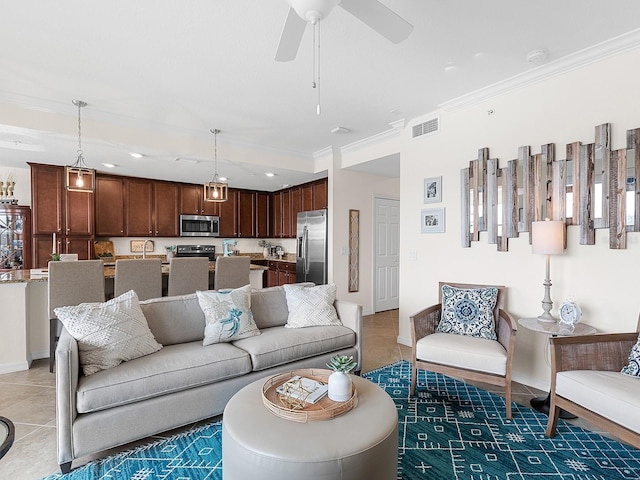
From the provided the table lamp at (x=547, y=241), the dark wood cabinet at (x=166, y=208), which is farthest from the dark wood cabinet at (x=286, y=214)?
the table lamp at (x=547, y=241)

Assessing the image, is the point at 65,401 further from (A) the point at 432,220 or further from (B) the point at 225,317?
(A) the point at 432,220

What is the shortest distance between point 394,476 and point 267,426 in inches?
24.9

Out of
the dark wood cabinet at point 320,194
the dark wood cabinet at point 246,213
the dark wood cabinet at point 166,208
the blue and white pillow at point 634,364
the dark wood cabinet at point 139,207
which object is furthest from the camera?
the dark wood cabinet at point 246,213

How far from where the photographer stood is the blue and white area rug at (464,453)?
1842 millimetres

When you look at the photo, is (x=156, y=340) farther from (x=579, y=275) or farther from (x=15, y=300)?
(x=579, y=275)

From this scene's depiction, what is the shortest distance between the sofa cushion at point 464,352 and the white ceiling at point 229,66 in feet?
7.49

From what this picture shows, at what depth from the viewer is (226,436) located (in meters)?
1.53

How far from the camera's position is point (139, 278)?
11.4ft

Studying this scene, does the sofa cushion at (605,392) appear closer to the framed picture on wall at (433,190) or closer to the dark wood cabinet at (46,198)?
the framed picture on wall at (433,190)

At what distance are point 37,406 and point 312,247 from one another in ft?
12.8

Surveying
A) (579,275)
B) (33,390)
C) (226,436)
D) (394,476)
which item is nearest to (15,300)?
(33,390)

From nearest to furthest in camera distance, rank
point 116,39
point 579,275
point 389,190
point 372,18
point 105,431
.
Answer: point 372,18, point 105,431, point 116,39, point 579,275, point 389,190

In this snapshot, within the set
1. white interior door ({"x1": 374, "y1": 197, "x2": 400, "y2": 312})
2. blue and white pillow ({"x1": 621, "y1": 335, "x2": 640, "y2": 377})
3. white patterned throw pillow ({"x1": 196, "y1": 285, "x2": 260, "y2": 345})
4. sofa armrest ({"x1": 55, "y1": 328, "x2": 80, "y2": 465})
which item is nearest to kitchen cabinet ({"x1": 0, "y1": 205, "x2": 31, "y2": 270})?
white patterned throw pillow ({"x1": 196, "y1": 285, "x2": 260, "y2": 345})

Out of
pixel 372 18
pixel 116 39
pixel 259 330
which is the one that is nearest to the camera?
pixel 372 18
